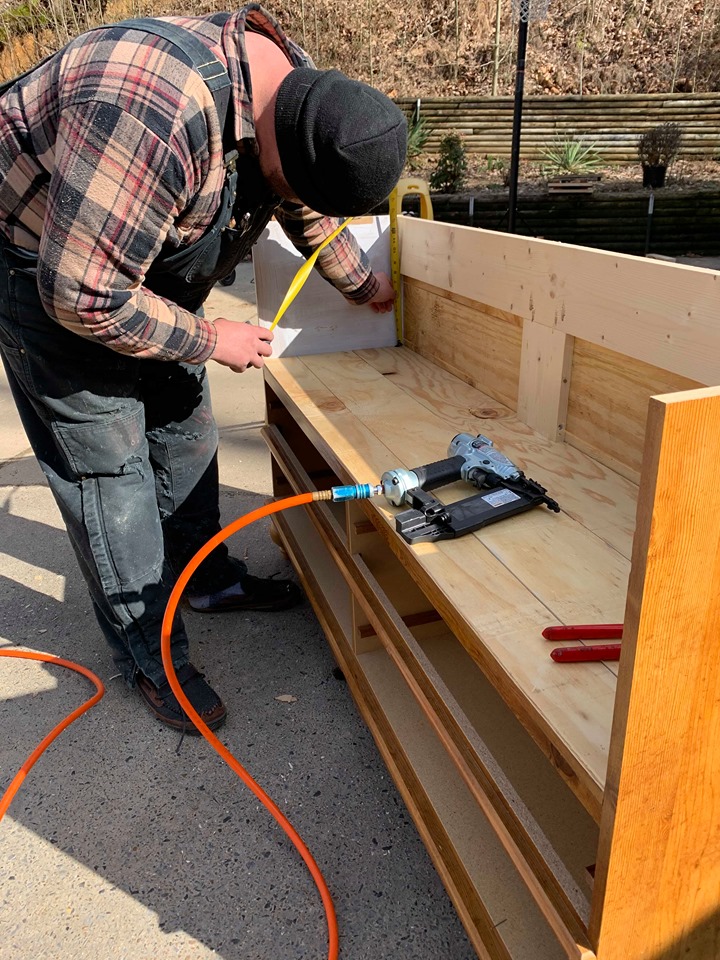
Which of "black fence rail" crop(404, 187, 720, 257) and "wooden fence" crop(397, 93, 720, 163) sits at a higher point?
"wooden fence" crop(397, 93, 720, 163)

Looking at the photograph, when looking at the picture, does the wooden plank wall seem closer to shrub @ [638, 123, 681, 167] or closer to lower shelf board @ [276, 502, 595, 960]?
lower shelf board @ [276, 502, 595, 960]

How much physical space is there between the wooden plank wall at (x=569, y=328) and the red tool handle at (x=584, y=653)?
574 millimetres

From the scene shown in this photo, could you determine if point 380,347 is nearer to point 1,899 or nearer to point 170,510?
point 170,510

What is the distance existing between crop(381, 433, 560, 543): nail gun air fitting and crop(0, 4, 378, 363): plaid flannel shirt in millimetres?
599

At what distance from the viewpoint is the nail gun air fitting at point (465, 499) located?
4.76ft

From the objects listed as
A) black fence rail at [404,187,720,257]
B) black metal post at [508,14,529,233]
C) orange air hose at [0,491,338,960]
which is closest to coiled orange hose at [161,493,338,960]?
orange air hose at [0,491,338,960]

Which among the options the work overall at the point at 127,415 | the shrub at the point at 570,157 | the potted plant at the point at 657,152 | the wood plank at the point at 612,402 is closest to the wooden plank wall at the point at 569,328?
the wood plank at the point at 612,402

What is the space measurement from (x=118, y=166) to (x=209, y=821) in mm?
1518

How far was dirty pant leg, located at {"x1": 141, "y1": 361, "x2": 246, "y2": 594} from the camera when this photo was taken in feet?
7.33

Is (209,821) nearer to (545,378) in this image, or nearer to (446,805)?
(446,805)

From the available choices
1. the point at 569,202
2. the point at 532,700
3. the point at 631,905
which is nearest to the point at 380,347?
the point at 532,700

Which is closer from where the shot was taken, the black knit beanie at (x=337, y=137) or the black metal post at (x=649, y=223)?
the black knit beanie at (x=337, y=137)

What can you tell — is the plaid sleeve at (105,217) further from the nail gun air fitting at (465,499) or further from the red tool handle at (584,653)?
the red tool handle at (584,653)

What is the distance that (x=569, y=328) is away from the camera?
5.70 ft
